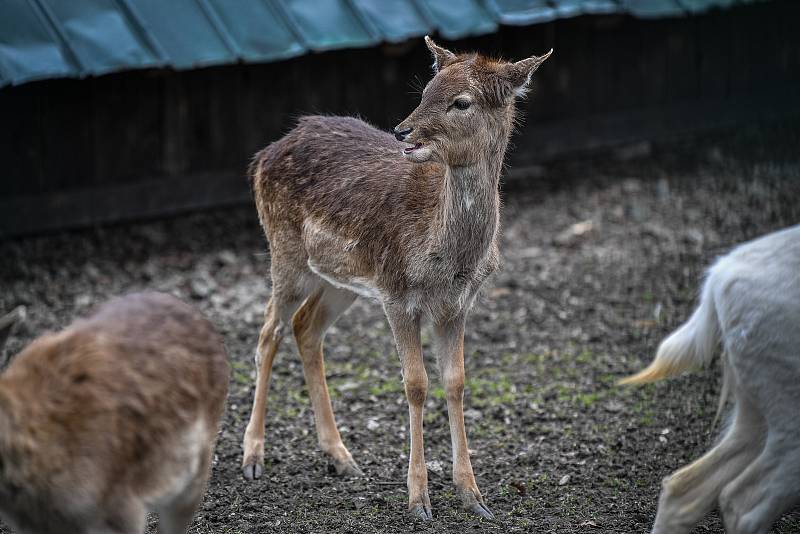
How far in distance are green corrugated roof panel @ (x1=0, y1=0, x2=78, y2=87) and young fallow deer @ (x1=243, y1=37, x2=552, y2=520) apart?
305cm

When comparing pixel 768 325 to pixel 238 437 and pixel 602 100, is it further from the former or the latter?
pixel 602 100

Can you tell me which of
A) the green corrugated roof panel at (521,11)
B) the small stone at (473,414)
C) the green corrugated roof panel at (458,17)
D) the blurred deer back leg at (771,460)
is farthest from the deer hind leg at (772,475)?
the green corrugated roof panel at (521,11)

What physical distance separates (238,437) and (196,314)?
7.14 feet

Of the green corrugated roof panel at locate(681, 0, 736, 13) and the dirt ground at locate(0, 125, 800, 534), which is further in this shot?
the green corrugated roof panel at locate(681, 0, 736, 13)

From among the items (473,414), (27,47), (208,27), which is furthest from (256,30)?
(473,414)

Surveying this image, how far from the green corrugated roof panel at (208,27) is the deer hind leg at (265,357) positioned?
3409 millimetres

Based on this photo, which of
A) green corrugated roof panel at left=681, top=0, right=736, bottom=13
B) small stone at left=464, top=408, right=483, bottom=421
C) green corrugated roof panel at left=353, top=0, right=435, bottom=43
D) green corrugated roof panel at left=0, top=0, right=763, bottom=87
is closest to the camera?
small stone at left=464, top=408, right=483, bottom=421

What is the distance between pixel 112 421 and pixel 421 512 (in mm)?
2097

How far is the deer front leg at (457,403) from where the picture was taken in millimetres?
5812

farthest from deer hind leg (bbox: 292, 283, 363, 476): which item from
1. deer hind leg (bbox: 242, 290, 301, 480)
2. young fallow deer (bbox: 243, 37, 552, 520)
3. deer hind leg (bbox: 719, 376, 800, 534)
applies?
deer hind leg (bbox: 719, 376, 800, 534)

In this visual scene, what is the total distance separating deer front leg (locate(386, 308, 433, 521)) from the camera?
228 inches

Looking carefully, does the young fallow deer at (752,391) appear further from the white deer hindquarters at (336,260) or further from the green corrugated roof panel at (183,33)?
the green corrugated roof panel at (183,33)

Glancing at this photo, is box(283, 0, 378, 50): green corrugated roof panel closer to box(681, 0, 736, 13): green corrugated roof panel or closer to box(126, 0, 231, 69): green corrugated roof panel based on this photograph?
box(126, 0, 231, 69): green corrugated roof panel

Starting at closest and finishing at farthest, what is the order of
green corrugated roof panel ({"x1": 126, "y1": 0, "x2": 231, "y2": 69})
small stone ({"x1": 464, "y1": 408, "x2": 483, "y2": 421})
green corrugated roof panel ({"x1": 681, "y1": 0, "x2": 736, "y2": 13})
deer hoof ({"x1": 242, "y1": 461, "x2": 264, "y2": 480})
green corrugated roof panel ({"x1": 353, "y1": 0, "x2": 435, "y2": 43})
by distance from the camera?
deer hoof ({"x1": 242, "y1": 461, "x2": 264, "y2": 480}) < small stone ({"x1": 464, "y1": 408, "x2": 483, "y2": 421}) < green corrugated roof panel ({"x1": 126, "y1": 0, "x2": 231, "y2": 69}) < green corrugated roof panel ({"x1": 353, "y1": 0, "x2": 435, "y2": 43}) < green corrugated roof panel ({"x1": 681, "y1": 0, "x2": 736, "y2": 13})
